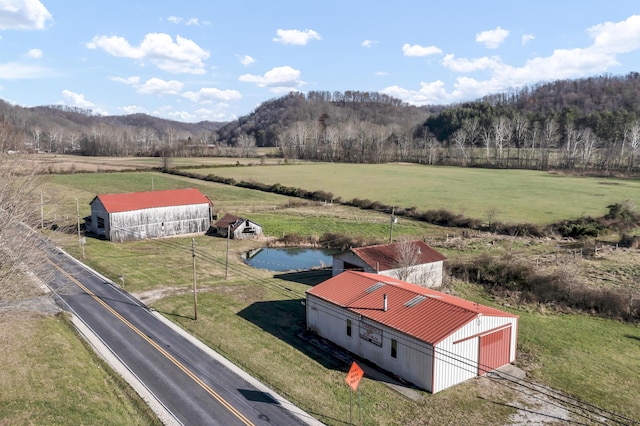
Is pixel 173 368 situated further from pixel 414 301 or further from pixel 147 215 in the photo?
pixel 147 215

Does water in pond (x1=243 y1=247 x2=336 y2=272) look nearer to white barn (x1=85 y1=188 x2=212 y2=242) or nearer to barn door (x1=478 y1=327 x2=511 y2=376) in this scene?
white barn (x1=85 y1=188 x2=212 y2=242)

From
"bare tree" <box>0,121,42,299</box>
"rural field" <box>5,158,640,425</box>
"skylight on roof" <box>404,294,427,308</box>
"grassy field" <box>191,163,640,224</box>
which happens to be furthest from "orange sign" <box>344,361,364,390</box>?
"grassy field" <box>191,163,640,224</box>

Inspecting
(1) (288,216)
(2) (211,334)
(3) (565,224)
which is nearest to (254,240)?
(1) (288,216)

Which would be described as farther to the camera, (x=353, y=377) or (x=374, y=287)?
(x=374, y=287)

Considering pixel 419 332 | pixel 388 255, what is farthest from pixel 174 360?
pixel 388 255

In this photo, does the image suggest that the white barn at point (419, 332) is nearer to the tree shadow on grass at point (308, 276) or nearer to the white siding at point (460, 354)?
the white siding at point (460, 354)

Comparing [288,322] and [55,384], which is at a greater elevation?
[55,384]
